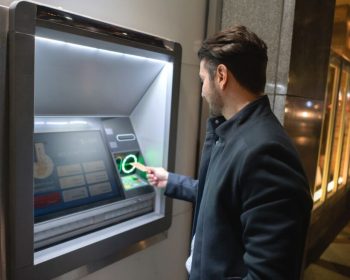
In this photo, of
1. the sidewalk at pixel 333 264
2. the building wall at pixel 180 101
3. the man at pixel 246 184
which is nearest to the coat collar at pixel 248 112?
the man at pixel 246 184

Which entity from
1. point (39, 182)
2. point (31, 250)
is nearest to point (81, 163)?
point (39, 182)

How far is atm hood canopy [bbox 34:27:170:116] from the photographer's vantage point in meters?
1.43

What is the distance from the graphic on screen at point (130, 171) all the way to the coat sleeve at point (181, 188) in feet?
0.62

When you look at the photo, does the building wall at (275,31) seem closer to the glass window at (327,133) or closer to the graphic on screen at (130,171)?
the graphic on screen at (130,171)

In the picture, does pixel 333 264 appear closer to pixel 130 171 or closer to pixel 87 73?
pixel 130 171

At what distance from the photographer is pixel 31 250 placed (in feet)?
4.47

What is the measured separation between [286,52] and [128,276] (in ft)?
5.32

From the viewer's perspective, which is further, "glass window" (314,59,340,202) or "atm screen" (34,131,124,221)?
"glass window" (314,59,340,202)

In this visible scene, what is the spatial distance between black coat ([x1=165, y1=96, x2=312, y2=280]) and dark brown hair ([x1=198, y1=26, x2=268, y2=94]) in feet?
0.31

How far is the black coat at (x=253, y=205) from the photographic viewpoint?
1.09 m

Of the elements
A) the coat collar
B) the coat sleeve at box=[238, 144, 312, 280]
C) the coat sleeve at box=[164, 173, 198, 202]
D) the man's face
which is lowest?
the coat sleeve at box=[164, 173, 198, 202]

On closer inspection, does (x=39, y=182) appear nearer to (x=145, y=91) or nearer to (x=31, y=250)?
(x=31, y=250)

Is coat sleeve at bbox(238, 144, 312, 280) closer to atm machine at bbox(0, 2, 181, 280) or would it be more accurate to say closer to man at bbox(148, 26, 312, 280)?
man at bbox(148, 26, 312, 280)

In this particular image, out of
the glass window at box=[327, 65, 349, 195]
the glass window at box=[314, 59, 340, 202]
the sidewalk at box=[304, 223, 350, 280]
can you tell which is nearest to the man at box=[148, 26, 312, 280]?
the sidewalk at box=[304, 223, 350, 280]
